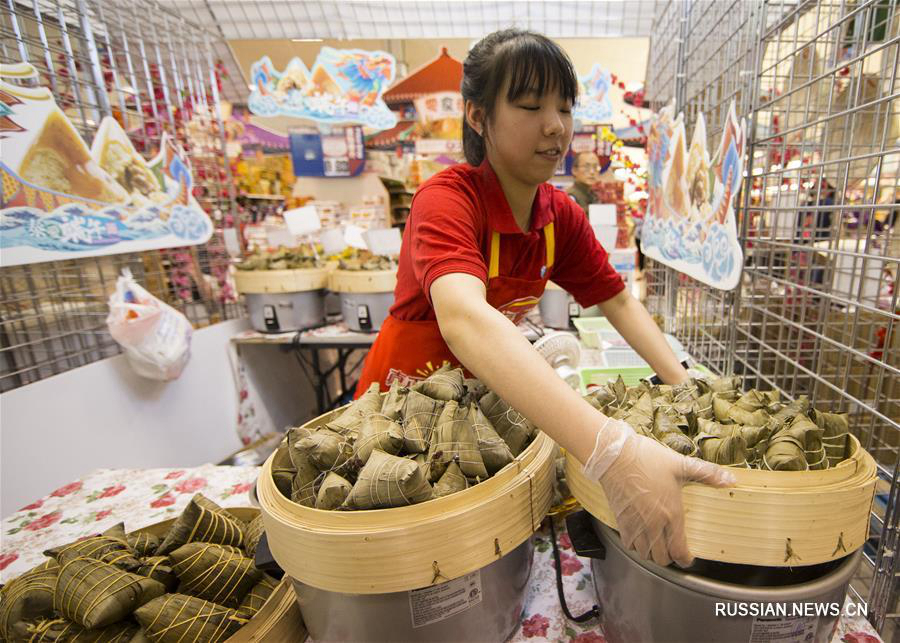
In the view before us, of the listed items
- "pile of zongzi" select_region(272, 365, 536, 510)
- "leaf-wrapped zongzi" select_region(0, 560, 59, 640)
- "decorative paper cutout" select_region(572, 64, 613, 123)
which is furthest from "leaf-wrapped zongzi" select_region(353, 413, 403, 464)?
"decorative paper cutout" select_region(572, 64, 613, 123)

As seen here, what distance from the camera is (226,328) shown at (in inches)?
98.9

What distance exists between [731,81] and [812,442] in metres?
1.29

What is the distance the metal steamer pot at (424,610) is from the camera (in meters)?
0.52

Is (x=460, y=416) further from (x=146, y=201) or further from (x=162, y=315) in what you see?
(x=146, y=201)

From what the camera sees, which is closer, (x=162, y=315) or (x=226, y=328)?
(x=162, y=315)

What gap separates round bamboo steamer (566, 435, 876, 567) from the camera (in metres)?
0.49

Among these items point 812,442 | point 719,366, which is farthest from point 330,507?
point 719,366

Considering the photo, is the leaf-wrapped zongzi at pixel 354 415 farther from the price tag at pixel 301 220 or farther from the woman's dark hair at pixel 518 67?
the price tag at pixel 301 220

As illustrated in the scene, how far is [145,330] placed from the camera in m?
1.79

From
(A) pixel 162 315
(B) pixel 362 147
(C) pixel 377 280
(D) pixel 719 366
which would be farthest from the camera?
(B) pixel 362 147

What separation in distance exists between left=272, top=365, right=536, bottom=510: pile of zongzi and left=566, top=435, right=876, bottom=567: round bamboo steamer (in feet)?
0.78

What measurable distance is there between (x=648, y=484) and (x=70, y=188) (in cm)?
201

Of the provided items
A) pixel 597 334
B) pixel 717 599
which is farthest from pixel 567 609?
pixel 597 334

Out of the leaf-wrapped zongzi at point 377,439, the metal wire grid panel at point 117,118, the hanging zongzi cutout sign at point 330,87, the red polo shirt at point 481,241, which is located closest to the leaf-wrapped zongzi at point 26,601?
the leaf-wrapped zongzi at point 377,439
